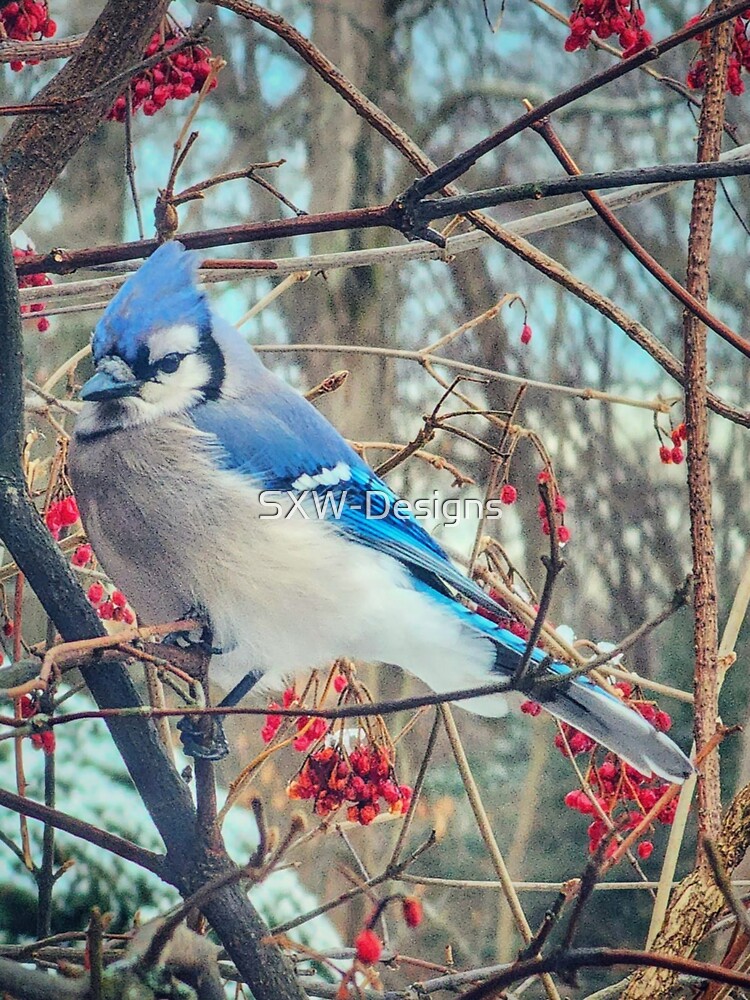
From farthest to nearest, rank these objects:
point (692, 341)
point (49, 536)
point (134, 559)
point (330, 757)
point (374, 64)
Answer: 1. point (374, 64)
2. point (692, 341)
3. point (330, 757)
4. point (134, 559)
5. point (49, 536)

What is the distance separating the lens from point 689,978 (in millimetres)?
1089

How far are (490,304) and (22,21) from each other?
65cm

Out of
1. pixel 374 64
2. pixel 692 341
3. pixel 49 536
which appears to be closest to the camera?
pixel 49 536

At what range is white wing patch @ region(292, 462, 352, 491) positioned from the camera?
108 cm

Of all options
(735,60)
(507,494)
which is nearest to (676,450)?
(507,494)

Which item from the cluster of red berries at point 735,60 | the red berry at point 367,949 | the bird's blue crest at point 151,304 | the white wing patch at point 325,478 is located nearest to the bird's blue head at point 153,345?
the bird's blue crest at point 151,304

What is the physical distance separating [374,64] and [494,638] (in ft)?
2.68

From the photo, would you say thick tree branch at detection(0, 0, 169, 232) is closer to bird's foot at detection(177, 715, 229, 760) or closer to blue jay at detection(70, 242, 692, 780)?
blue jay at detection(70, 242, 692, 780)

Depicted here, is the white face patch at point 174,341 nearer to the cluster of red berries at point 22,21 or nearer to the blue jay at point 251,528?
the blue jay at point 251,528

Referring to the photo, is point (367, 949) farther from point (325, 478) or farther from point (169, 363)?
point (169, 363)

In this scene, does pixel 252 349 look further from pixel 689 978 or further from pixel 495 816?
pixel 689 978

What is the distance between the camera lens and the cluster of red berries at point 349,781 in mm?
1138

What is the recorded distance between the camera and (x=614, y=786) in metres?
1.21

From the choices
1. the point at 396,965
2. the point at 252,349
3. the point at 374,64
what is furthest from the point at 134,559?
the point at 374,64
